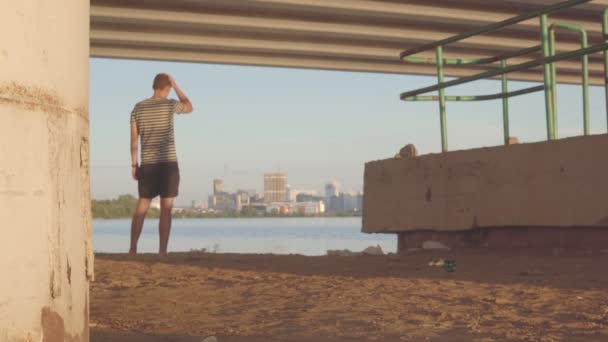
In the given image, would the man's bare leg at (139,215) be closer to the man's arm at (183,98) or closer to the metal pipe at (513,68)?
the man's arm at (183,98)

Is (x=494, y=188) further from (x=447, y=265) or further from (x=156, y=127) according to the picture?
(x=156, y=127)

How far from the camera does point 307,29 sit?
12070mm

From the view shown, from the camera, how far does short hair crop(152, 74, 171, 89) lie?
903 cm

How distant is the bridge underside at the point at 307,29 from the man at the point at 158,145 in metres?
2.47

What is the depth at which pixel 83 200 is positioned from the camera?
3291mm

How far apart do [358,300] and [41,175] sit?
280 cm

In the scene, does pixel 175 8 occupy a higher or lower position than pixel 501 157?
higher

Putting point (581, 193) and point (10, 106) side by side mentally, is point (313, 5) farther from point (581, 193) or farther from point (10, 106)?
point (10, 106)

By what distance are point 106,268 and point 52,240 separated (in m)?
4.76

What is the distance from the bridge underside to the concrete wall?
2642 mm

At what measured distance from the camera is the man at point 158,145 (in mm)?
9000

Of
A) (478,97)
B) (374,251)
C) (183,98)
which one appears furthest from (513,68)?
(183,98)

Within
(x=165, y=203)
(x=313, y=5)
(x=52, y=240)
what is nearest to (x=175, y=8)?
(x=313, y=5)

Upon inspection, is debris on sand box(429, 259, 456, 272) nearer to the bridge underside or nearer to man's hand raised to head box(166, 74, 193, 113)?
man's hand raised to head box(166, 74, 193, 113)
